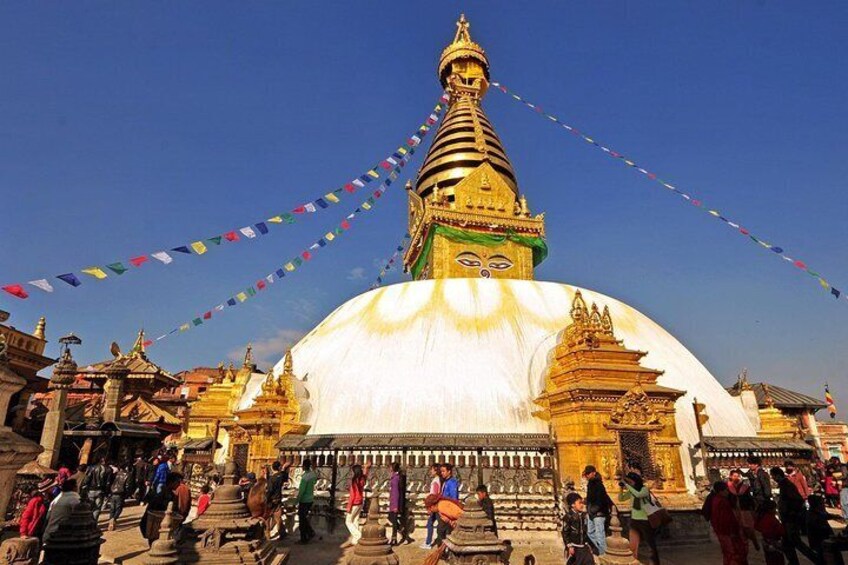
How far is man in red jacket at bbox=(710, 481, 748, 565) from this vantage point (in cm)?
635

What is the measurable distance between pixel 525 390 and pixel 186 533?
9383mm

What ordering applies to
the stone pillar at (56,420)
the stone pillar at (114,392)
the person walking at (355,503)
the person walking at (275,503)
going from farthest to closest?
1. the stone pillar at (114,392)
2. the stone pillar at (56,420)
3. the person walking at (355,503)
4. the person walking at (275,503)

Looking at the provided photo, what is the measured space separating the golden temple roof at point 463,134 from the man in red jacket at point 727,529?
2115cm

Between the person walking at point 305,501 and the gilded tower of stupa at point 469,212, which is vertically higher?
the gilded tower of stupa at point 469,212

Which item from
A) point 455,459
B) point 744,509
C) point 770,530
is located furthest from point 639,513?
point 455,459

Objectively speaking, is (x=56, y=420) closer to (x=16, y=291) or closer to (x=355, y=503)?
(x=16, y=291)

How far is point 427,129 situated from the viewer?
25.5 m

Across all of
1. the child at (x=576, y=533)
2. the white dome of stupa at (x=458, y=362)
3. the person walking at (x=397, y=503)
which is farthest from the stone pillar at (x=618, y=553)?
the white dome of stupa at (x=458, y=362)

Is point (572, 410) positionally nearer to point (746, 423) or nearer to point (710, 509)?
point (710, 509)

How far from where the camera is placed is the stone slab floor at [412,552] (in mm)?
7848

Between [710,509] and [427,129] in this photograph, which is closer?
[710,509]

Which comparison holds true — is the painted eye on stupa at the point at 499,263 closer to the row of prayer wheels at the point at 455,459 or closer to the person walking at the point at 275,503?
the row of prayer wheels at the point at 455,459

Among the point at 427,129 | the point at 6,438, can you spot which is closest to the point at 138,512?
the point at 6,438

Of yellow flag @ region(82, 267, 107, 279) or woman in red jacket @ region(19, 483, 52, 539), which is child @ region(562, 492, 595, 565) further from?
yellow flag @ region(82, 267, 107, 279)
